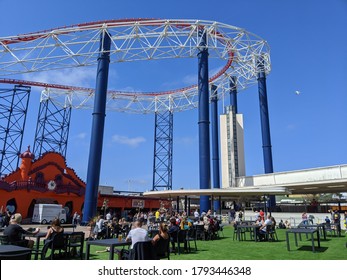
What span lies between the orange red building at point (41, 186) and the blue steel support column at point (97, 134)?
7093mm

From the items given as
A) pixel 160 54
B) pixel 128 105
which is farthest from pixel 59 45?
pixel 128 105

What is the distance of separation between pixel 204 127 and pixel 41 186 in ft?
53.1

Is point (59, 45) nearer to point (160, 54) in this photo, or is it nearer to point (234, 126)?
point (160, 54)

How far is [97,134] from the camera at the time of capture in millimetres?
25188

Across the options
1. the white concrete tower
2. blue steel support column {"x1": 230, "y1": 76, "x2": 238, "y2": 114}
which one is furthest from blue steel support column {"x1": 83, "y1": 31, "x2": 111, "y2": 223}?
the white concrete tower

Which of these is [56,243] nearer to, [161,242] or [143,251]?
[161,242]

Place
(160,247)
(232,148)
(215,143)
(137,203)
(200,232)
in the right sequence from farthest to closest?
1. (232,148)
2. (137,203)
3. (215,143)
4. (200,232)
5. (160,247)

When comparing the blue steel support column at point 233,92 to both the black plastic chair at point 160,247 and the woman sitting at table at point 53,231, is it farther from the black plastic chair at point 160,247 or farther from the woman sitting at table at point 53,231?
the black plastic chair at point 160,247

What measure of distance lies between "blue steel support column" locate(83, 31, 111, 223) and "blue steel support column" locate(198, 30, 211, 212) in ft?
28.8

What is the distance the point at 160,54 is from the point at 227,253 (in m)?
24.0

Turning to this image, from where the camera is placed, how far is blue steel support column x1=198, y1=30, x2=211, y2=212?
27.0 meters

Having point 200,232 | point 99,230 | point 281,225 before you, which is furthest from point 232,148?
point 99,230

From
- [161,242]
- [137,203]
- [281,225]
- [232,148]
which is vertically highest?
[232,148]

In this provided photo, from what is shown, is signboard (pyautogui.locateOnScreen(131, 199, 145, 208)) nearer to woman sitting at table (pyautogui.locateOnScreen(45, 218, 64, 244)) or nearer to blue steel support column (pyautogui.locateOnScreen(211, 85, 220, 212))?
blue steel support column (pyautogui.locateOnScreen(211, 85, 220, 212))
